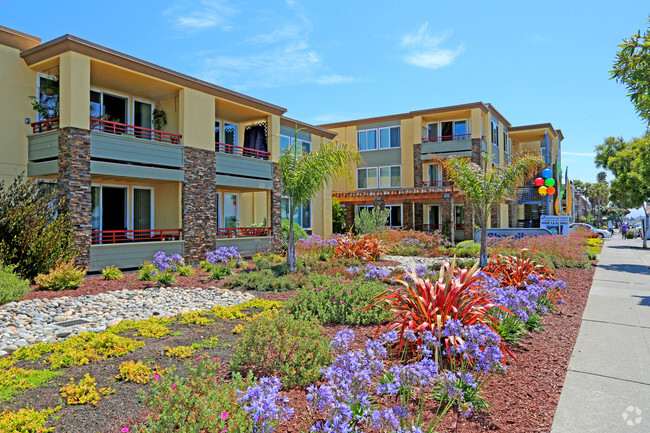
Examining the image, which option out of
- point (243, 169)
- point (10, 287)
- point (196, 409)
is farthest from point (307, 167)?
point (196, 409)

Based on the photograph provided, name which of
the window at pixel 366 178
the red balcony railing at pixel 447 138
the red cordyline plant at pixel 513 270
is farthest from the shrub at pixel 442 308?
the window at pixel 366 178

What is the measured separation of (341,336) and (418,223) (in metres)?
26.6

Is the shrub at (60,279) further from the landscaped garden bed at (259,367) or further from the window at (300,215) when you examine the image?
the window at (300,215)

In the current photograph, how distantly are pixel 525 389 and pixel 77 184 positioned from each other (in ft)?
41.2

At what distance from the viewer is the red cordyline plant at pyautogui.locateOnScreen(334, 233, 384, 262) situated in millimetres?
15688

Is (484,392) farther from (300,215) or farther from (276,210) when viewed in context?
(300,215)

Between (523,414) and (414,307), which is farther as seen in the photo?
(414,307)

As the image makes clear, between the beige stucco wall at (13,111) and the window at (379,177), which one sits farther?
the window at (379,177)

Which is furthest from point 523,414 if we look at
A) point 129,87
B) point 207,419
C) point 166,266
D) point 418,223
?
point 418,223

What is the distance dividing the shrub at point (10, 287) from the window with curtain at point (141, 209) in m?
7.92

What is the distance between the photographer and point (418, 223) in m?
29.6

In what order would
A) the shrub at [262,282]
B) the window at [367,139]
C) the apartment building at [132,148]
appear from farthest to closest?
1. the window at [367,139]
2. the apartment building at [132,148]
3. the shrub at [262,282]

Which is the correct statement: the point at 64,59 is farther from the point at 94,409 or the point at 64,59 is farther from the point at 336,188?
the point at 336,188

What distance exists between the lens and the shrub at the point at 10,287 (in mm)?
8008
